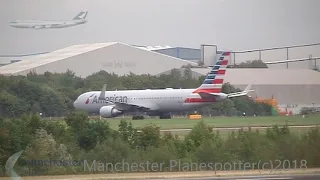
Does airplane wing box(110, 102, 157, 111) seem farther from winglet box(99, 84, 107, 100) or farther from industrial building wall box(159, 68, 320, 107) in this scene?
industrial building wall box(159, 68, 320, 107)

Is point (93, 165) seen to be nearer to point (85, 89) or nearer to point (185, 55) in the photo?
point (85, 89)

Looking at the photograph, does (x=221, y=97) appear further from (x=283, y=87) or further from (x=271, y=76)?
(x=283, y=87)

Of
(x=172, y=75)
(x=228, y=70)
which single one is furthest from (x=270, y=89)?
(x=172, y=75)

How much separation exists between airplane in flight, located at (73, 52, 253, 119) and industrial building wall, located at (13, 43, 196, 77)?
8590mm

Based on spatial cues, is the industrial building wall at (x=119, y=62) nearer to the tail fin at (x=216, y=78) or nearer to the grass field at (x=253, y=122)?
the tail fin at (x=216, y=78)

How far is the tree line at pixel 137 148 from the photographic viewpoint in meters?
27.8

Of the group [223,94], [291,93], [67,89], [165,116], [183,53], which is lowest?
[165,116]

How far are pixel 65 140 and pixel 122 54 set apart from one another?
156 feet

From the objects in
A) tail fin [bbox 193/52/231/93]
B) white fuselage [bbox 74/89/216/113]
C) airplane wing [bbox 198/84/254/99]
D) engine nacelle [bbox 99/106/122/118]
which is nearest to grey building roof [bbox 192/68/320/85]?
airplane wing [bbox 198/84/254/99]

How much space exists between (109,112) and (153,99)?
458cm

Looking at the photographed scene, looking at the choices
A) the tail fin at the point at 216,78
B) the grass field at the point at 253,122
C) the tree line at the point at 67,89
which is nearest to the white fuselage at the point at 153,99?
the tree line at the point at 67,89

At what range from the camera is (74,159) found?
2848cm

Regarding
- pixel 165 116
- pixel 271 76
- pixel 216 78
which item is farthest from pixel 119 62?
pixel 271 76

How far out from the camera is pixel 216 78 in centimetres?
6297
